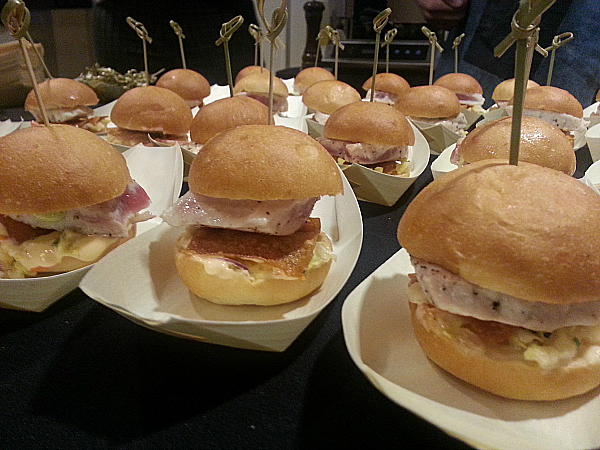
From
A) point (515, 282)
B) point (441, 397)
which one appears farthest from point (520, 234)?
point (441, 397)

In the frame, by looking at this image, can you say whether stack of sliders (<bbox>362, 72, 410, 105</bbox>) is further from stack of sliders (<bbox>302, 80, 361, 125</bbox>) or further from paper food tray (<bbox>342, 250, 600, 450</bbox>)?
paper food tray (<bbox>342, 250, 600, 450</bbox>)

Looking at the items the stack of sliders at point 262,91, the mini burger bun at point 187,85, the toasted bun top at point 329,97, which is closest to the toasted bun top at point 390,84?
the toasted bun top at point 329,97

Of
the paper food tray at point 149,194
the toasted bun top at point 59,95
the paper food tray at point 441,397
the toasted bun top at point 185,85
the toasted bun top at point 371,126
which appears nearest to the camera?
the paper food tray at point 441,397

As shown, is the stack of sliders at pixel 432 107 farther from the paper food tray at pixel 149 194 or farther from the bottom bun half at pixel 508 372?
the bottom bun half at pixel 508 372

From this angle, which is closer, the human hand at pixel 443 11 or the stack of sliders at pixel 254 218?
the stack of sliders at pixel 254 218

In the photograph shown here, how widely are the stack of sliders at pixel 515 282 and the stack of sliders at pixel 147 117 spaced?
7.99ft

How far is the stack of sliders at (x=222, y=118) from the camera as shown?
2.87 m

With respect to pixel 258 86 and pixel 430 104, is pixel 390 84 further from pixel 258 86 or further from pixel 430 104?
pixel 258 86

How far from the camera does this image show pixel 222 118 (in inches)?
113

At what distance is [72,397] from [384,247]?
1.41 m

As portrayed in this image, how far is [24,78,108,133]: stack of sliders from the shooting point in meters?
3.46

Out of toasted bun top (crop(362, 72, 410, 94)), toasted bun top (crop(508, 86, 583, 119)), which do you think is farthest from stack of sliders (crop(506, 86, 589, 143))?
toasted bun top (crop(362, 72, 410, 94))

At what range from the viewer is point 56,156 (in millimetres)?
1531

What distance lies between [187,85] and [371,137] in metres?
2.47
